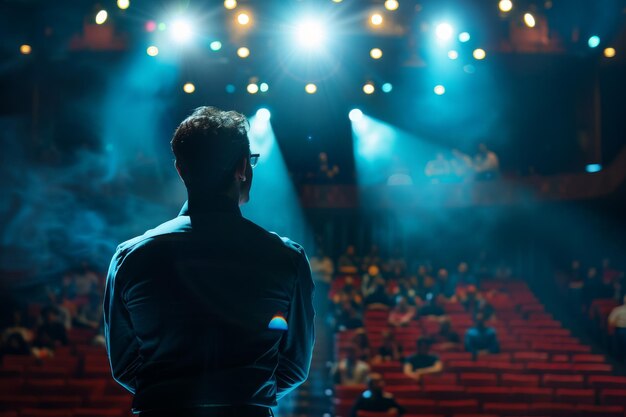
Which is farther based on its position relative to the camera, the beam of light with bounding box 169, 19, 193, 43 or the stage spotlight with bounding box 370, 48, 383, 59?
the stage spotlight with bounding box 370, 48, 383, 59

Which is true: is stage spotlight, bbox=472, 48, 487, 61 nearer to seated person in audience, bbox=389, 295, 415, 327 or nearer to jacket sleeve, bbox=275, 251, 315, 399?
seated person in audience, bbox=389, 295, 415, 327

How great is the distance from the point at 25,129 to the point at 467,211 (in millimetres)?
9495

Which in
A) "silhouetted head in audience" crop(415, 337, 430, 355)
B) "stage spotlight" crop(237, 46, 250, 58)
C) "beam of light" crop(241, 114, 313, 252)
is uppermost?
"stage spotlight" crop(237, 46, 250, 58)

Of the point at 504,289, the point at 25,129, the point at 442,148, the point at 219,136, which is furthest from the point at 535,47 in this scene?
the point at 219,136

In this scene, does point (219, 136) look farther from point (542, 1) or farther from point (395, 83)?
point (395, 83)

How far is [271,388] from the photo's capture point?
1488mm

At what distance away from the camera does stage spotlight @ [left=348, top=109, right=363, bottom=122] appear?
675 inches

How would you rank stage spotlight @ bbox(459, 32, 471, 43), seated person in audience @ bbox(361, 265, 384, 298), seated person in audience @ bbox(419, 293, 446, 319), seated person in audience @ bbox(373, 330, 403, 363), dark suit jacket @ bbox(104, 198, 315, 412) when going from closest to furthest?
dark suit jacket @ bbox(104, 198, 315, 412) → seated person in audience @ bbox(373, 330, 403, 363) → seated person in audience @ bbox(419, 293, 446, 319) → seated person in audience @ bbox(361, 265, 384, 298) → stage spotlight @ bbox(459, 32, 471, 43)

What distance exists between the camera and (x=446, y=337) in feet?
33.1

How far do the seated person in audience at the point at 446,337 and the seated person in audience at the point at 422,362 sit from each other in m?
0.84

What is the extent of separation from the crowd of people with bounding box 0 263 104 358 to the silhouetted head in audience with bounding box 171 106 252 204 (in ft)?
28.4

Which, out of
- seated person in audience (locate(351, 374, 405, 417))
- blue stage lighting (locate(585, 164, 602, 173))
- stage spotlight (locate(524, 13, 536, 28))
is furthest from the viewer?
blue stage lighting (locate(585, 164, 602, 173))

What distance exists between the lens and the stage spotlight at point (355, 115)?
1716 centimetres

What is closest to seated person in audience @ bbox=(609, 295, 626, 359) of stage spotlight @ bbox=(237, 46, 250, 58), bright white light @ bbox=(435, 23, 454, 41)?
bright white light @ bbox=(435, 23, 454, 41)
